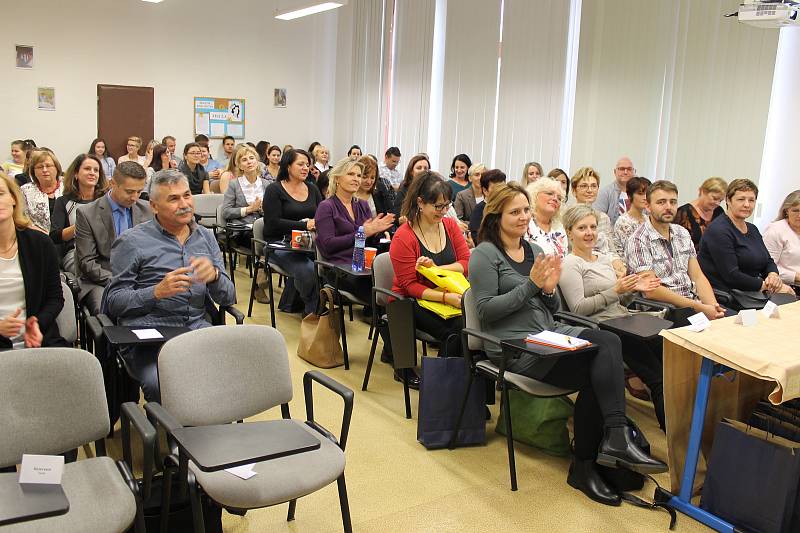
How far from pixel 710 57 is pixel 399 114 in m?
5.04

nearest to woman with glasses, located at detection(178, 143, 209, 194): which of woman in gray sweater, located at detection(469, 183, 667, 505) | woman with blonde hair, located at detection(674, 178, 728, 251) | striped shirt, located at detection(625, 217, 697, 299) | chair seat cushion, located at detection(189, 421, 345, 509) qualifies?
woman with blonde hair, located at detection(674, 178, 728, 251)

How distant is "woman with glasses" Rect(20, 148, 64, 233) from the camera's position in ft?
16.0

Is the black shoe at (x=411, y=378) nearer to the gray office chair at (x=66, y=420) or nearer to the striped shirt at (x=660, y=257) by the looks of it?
the striped shirt at (x=660, y=257)

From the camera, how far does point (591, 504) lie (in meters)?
3.00

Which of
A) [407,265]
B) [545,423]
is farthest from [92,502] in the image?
[407,265]

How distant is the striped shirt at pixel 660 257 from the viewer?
4.30 meters

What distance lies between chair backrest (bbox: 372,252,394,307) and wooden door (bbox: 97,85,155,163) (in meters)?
7.60

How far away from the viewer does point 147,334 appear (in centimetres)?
280

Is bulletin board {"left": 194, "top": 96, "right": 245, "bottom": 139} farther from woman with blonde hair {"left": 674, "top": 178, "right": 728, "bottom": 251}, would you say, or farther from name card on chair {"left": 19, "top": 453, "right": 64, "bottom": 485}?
name card on chair {"left": 19, "top": 453, "right": 64, "bottom": 485}

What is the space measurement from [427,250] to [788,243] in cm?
270

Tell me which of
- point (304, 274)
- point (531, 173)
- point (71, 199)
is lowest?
point (304, 274)

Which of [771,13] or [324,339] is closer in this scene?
[771,13]

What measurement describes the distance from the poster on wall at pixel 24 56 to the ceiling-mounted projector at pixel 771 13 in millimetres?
8987

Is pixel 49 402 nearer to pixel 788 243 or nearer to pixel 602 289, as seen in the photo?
pixel 602 289
